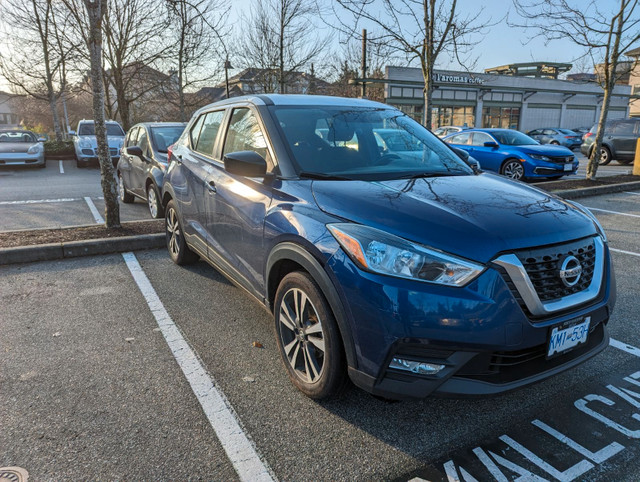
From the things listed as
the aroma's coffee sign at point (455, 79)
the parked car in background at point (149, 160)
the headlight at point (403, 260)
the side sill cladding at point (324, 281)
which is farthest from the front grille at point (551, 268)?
the aroma's coffee sign at point (455, 79)

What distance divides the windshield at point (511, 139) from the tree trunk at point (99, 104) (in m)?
10.4

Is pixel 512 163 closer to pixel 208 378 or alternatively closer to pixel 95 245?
pixel 95 245

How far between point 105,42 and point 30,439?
1828 centimetres

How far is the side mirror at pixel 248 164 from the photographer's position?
2939mm

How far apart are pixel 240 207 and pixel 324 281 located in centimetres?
120

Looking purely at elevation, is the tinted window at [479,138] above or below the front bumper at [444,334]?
above

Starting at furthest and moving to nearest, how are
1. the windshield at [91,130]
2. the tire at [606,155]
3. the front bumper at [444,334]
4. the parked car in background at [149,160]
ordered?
the tire at [606,155] → the windshield at [91,130] → the parked car in background at [149,160] → the front bumper at [444,334]

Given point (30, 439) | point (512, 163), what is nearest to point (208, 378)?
point (30, 439)

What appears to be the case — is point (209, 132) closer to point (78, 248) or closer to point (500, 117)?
point (78, 248)

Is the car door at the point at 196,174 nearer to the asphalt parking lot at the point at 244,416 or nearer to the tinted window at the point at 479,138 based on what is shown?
the asphalt parking lot at the point at 244,416

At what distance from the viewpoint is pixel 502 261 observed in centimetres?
211

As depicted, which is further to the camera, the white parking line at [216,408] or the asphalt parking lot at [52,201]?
the asphalt parking lot at [52,201]

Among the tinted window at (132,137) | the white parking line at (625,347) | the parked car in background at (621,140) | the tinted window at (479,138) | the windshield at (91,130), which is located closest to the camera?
the white parking line at (625,347)

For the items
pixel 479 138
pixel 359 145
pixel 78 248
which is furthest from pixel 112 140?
pixel 359 145
